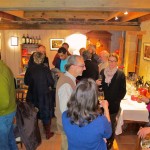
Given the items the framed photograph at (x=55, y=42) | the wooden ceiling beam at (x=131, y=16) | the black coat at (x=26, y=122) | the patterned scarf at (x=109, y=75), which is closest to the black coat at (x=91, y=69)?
the patterned scarf at (x=109, y=75)

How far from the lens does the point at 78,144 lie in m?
1.54

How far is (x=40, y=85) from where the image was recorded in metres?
3.22

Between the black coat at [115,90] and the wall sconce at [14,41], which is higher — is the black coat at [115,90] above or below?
below

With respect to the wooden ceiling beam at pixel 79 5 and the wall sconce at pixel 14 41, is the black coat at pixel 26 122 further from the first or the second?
the wall sconce at pixel 14 41

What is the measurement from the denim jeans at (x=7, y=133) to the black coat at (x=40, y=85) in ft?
2.90

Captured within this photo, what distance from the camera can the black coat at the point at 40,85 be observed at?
3.16m

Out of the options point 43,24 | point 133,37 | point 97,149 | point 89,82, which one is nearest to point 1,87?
point 89,82

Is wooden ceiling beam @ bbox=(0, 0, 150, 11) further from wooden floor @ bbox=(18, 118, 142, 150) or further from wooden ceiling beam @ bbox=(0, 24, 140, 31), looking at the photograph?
wooden ceiling beam @ bbox=(0, 24, 140, 31)

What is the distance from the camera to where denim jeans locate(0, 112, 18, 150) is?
7.36 ft

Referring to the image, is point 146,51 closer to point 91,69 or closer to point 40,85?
point 91,69

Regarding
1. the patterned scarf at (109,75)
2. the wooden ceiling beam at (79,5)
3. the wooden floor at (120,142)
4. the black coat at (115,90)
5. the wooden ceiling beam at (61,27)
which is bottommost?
the wooden floor at (120,142)

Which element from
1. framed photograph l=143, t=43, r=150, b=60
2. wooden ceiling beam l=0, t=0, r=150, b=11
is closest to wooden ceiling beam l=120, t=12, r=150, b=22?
framed photograph l=143, t=43, r=150, b=60

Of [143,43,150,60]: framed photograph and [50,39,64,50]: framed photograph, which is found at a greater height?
[50,39,64,50]: framed photograph

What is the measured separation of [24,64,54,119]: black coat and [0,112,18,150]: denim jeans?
88cm
